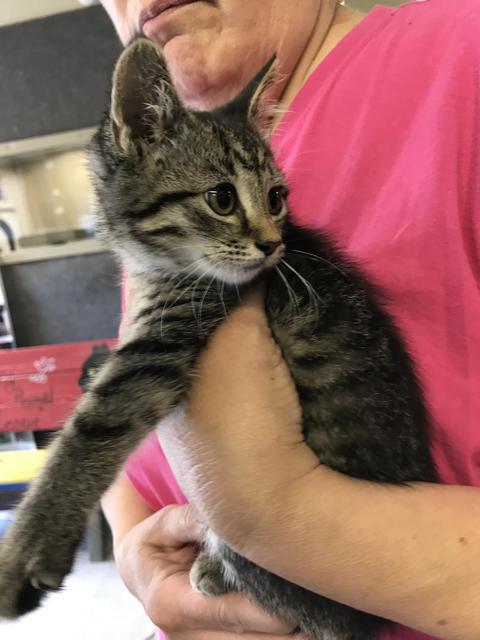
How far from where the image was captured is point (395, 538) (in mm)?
574

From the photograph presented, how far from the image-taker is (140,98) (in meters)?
0.69

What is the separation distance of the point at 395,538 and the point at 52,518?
0.37m

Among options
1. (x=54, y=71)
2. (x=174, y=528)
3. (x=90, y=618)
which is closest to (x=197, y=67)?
(x=174, y=528)

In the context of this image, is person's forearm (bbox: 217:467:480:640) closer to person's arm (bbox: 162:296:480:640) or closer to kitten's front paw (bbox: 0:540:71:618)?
person's arm (bbox: 162:296:480:640)

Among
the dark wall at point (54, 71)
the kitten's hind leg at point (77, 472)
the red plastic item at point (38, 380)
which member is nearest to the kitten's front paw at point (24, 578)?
the kitten's hind leg at point (77, 472)

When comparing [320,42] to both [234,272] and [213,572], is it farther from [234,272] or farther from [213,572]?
[213,572]

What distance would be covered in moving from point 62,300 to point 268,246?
7.66ft

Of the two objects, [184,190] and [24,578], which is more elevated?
[184,190]

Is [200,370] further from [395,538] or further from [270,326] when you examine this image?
[395,538]

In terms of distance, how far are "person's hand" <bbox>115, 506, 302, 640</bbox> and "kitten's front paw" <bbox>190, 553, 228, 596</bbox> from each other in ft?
0.04

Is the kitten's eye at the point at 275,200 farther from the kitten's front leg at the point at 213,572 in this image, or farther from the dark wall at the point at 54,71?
the dark wall at the point at 54,71

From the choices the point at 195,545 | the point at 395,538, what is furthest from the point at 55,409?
the point at 395,538

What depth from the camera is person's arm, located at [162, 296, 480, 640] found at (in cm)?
56

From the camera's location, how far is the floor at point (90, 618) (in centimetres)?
194
